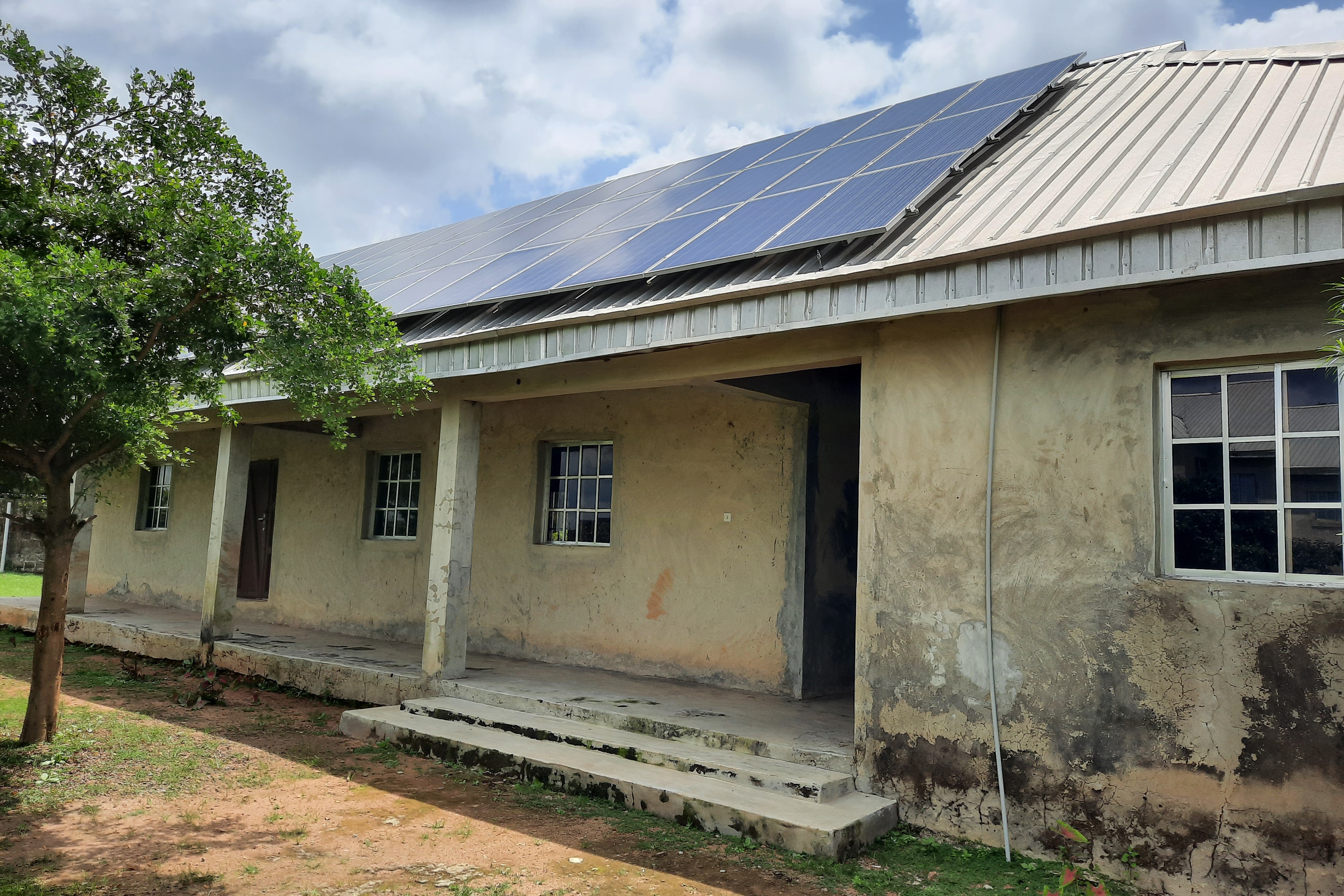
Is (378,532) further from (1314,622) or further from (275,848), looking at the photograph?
(1314,622)

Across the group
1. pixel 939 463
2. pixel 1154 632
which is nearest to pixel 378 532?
pixel 939 463

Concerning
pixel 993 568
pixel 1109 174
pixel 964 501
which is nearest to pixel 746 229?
pixel 1109 174

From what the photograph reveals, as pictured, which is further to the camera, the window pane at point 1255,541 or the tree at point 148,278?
the tree at point 148,278

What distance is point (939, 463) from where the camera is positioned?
17.1 feet

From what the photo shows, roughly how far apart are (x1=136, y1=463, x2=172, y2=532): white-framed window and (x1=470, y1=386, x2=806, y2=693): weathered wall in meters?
7.16

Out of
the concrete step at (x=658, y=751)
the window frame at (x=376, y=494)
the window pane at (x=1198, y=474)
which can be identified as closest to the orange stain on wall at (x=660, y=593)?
the concrete step at (x=658, y=751)

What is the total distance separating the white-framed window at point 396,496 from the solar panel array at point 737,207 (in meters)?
2.11

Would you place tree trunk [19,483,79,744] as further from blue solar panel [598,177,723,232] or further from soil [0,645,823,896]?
blue solar panel [598,177,723,232]

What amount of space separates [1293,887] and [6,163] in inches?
298

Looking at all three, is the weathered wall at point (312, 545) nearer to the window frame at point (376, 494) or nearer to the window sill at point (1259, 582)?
the window frame at point (376, 494)

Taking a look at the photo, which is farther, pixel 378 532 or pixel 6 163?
pixel 378 532

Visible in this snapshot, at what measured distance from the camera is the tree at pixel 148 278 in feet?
15.6

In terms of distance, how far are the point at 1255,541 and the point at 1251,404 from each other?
659mm

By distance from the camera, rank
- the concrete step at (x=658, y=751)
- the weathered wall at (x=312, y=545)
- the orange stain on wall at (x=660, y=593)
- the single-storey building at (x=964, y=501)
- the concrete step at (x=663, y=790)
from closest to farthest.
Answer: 1. the single-storey building at (x=964, y=501)
2. the concrete step at (x=663, y=790)
3. the concrete step at (x=658, y=751)
4. the orange stain on wall at (x=660, y=593)
5. the weathered wall at (x=312, y=545)
